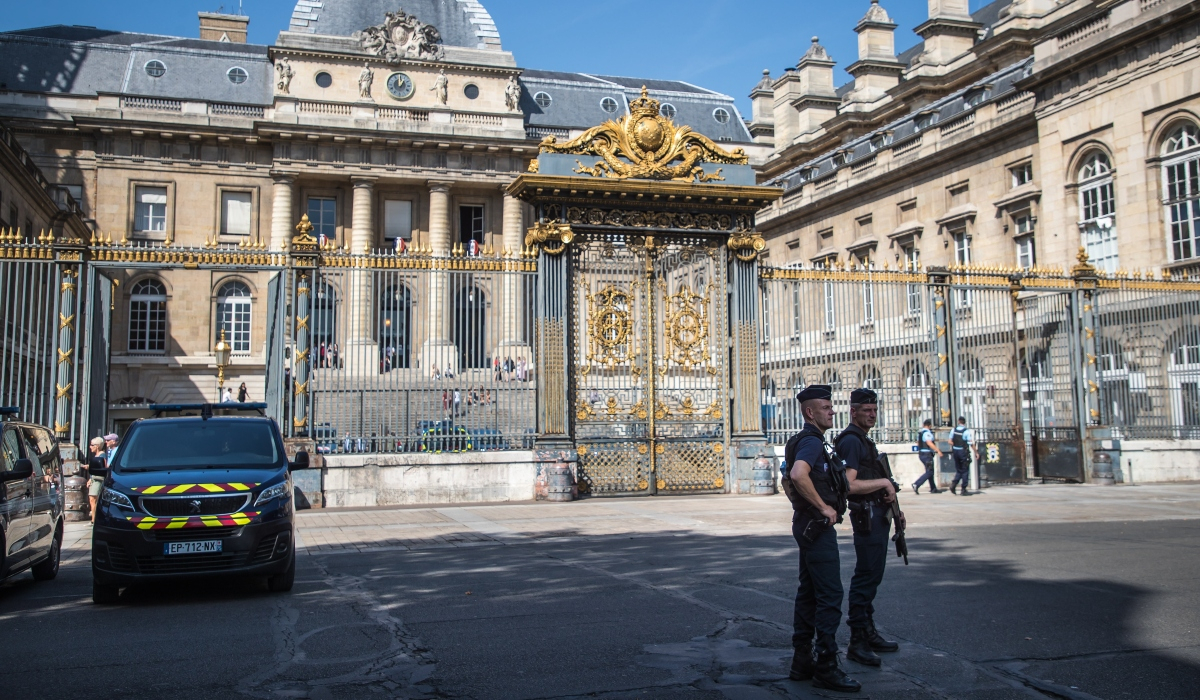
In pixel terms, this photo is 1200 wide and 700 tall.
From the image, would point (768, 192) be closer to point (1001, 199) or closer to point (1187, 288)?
point (1187, 288)

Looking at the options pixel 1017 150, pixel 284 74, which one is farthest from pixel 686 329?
pixel 284 74

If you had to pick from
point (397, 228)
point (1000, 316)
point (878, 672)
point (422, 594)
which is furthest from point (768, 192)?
point (397, 228)

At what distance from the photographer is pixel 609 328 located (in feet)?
58.8

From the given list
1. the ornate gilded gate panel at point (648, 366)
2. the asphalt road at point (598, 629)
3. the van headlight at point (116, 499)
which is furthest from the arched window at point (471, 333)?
the van headlight at point (116, 499)

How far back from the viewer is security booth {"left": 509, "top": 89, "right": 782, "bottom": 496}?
17641 mm

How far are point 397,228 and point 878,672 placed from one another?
4425 centimetres

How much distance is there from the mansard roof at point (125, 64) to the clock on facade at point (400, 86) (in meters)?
6.42

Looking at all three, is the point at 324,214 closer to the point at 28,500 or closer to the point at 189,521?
the point at 28,500

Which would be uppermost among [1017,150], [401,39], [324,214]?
[401,39]

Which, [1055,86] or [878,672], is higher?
[1055,86]

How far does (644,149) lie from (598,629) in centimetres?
1255

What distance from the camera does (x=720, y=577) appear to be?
9.26m

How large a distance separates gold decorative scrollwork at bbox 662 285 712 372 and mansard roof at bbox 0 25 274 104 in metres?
36.3

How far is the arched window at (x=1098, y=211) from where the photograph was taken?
27.0m
